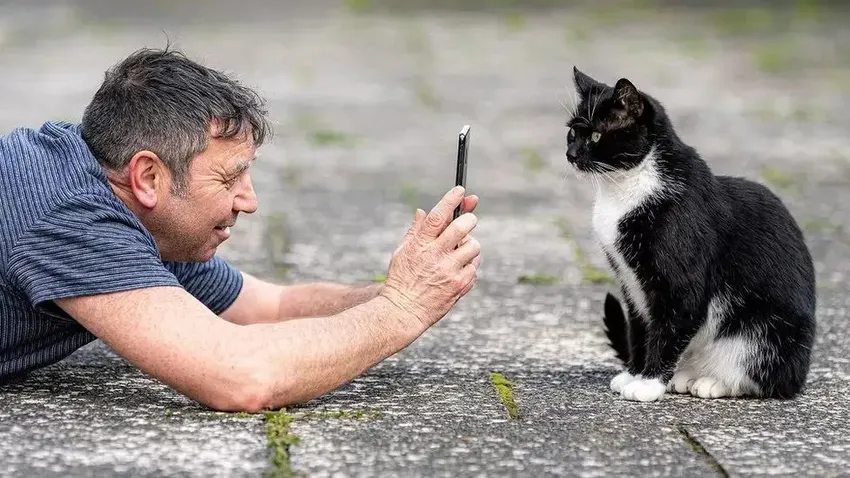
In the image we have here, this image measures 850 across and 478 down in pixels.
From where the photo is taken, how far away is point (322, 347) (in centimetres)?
317

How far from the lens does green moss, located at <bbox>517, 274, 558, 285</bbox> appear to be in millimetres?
5160

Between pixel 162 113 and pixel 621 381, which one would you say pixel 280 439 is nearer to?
pixel 162 113

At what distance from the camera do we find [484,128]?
28.8ft

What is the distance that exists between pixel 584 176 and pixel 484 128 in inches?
203

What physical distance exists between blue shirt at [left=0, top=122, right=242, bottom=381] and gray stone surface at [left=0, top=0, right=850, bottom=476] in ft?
0.89

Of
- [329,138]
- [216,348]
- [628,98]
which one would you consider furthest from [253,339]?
[329,138]

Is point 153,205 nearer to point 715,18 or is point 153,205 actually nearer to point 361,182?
point 361,182

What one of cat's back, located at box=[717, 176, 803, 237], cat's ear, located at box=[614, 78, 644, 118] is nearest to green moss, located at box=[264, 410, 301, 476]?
cat's ear, located at box=[614, 78, 644, 118]

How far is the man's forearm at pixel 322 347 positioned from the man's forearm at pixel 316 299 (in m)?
0.63

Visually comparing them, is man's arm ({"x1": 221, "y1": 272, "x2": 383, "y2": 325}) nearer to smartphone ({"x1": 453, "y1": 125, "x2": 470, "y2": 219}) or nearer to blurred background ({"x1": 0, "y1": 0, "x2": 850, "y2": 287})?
smartphone ({"x1": 453, "y1": 125, "x2": 470, "y2": 219})

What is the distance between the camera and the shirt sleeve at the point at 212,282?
3.92m

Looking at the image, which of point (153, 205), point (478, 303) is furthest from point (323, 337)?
point (478, 303)

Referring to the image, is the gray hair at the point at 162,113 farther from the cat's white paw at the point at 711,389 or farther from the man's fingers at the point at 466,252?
the cat's white paw at the point at 711,389

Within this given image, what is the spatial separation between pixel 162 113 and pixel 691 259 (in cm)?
153
